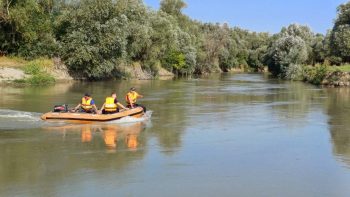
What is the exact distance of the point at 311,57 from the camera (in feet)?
260

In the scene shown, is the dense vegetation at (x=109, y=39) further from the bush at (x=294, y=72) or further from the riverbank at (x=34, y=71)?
the riverbank at (x=34, y=71)

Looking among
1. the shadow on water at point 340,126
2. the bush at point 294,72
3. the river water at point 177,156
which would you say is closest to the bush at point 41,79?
the river water at point 177,156

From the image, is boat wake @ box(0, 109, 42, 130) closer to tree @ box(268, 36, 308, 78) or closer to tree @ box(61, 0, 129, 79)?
tree @ box(61, 0, 129, 79)

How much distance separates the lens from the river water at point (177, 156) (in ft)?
34.1

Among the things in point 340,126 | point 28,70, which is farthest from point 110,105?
point 28,70

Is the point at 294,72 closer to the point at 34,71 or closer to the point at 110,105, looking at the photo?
the point at 34,71

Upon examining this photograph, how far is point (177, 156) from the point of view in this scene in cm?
1352

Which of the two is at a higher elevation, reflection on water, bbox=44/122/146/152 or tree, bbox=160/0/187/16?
tree, bbox=160/0/187/16

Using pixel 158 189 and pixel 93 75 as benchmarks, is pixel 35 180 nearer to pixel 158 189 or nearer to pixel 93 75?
pixel 158 189

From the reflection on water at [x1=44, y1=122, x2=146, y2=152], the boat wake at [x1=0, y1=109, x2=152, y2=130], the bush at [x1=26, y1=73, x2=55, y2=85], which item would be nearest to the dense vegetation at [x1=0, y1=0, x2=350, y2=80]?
the bush at [x1=26, y1=73, x2=55, y2=85]

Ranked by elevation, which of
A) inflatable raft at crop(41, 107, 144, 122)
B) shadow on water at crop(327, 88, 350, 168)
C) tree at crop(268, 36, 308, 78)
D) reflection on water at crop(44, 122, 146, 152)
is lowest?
shadow on water at crop(327, 88, 350, 168)

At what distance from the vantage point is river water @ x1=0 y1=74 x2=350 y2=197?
409 inches

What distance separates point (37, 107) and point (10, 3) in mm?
25092

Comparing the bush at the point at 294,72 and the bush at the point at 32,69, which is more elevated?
the bush at the point at 32,69
